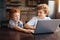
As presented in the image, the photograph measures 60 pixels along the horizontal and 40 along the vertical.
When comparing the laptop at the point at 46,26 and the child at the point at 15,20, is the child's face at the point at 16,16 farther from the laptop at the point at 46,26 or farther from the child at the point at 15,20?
the laptop at the point at 46,26

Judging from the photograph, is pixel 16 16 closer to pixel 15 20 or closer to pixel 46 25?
pixel 15 20

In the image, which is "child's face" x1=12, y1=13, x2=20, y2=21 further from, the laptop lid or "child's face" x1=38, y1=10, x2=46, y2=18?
the laptop lid

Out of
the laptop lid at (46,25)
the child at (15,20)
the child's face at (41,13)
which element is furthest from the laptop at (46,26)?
the child's face at (41,13)

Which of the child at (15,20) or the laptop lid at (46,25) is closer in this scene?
the laptop lid at (46,25)

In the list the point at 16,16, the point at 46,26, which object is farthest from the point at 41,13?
the point at 46,26

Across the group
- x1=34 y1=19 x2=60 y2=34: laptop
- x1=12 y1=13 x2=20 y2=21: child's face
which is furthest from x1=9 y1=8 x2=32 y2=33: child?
x1=34 y1=19 x2=60 y2=34: laptop

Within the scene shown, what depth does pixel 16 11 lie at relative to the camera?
207 cm

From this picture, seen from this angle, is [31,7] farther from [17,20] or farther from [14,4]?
[17,20]

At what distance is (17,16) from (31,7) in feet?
4.86

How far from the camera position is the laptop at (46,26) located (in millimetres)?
1674

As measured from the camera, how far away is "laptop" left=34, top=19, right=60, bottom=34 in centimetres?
167

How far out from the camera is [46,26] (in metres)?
1.73

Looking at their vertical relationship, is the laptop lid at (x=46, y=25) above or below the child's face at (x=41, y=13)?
below

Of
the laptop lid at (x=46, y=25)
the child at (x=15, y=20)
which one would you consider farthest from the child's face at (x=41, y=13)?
the laptop lid at (x=46, y=25)
